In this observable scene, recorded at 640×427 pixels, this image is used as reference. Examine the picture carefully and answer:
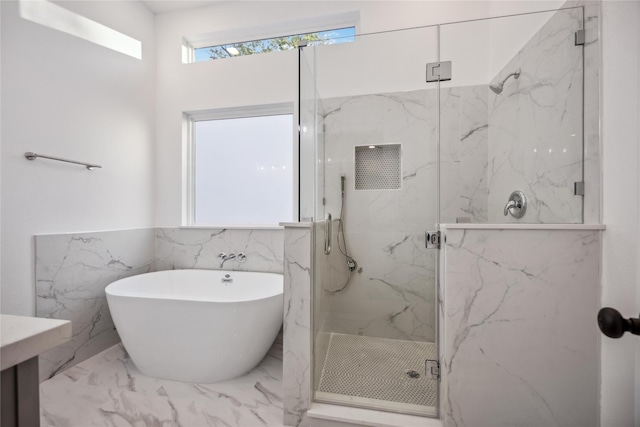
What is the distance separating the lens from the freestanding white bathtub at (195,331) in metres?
1.66

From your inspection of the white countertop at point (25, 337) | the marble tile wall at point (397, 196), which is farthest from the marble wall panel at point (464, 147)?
the white countertop at point (25, 337)

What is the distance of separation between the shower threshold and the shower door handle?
1.96ft

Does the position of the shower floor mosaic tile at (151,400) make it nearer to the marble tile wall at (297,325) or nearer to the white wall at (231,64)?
the marble tile wall at (297,325)

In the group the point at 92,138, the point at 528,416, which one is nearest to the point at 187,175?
the point at 92,138

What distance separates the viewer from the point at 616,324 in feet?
2.68

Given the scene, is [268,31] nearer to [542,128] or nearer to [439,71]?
[439,71]

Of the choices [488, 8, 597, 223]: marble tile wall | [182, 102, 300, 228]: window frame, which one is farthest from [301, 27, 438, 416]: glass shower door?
[182, 102, 300, 228]: window frame

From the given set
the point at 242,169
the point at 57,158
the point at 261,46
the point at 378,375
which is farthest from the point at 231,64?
the point at 378,375

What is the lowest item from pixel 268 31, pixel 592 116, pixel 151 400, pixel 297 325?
pixel 151 400

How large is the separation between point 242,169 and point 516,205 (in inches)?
88.3

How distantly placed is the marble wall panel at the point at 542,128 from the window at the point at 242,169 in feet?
5.34

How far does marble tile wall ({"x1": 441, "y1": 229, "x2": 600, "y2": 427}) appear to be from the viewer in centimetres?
120

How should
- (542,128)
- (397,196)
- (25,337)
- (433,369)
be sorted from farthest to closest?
(397,196)
(542,128)
(433,369)
(25,337)

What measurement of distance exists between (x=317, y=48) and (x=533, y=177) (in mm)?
1594
